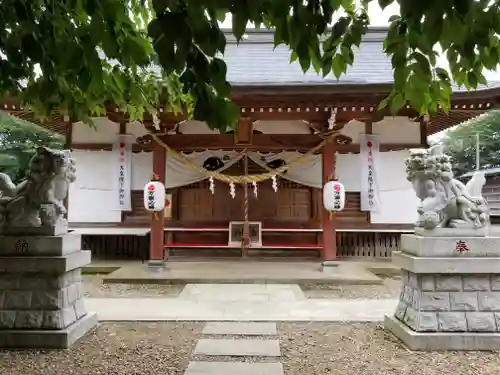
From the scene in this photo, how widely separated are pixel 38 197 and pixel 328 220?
5.79 metres

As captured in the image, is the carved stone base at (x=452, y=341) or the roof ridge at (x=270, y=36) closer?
the carved stone base at (x=452, y=341)

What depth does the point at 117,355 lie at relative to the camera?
13.5 feet

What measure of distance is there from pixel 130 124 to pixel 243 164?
276 centimetres

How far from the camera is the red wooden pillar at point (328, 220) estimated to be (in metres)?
8.83

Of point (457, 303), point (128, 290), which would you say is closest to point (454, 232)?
point (457, 303)

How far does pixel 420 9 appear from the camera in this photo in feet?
4.89

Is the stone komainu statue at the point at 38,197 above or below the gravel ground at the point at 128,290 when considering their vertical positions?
above

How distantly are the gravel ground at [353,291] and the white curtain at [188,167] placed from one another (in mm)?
3585

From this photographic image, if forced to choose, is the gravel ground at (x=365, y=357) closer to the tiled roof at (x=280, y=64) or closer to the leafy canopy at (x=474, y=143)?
the tiled roof at (x=280, y=64)

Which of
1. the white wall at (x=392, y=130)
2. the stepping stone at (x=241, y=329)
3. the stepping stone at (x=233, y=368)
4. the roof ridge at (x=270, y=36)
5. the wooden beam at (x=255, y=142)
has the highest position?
the roof ridge at (x=270, y=36)

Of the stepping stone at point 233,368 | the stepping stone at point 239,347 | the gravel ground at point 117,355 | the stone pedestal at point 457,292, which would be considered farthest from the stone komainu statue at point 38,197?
the stone pedestal at point 457,292

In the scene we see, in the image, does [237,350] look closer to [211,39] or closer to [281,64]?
[211,39]

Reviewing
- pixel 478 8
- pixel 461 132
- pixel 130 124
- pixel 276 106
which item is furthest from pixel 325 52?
pixel 461 132

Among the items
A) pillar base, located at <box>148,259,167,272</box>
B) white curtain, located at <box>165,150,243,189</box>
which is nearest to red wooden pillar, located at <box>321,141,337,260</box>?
white curtain, located at <box>165,150,243,189</box>
